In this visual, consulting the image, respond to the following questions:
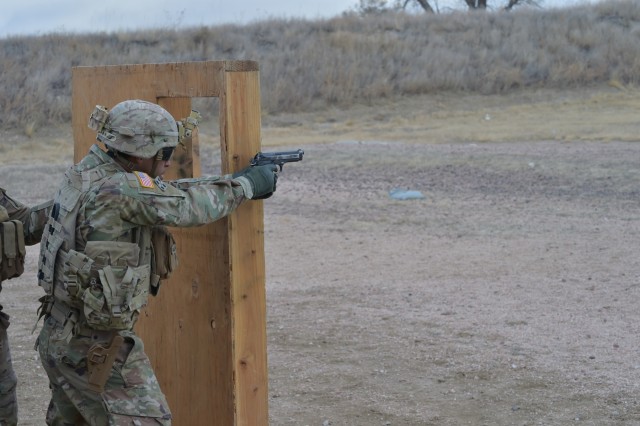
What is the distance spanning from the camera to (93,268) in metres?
3.41

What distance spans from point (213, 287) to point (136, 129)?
835 millimetres

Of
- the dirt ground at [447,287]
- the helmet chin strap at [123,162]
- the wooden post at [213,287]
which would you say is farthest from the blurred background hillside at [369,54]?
the helmet chin strap at [123,162]

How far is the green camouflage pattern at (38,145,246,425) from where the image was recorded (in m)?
3.42

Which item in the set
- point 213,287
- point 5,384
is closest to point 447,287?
point 213,287

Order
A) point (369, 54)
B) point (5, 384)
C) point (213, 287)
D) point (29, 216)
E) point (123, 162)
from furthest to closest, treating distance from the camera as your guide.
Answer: point (369, 54) → point (5, 384) → point (29, 216) → point (213, 287) → point (123, 162)

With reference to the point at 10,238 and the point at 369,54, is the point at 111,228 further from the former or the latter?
the point at 369,54

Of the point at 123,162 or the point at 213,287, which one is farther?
the point at 213,287

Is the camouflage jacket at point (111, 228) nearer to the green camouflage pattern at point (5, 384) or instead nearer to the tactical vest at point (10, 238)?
the tactical vest at point (10, 238)

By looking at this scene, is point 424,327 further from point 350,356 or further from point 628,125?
point 628,125

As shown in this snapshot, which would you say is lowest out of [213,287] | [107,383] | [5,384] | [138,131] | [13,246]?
[5,384]

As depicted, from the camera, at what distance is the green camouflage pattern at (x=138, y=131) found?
3.52 m

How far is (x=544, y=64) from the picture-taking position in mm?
24906

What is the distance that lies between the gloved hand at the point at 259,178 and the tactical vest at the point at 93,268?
380mm

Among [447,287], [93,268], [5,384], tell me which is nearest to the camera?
[93,268]
